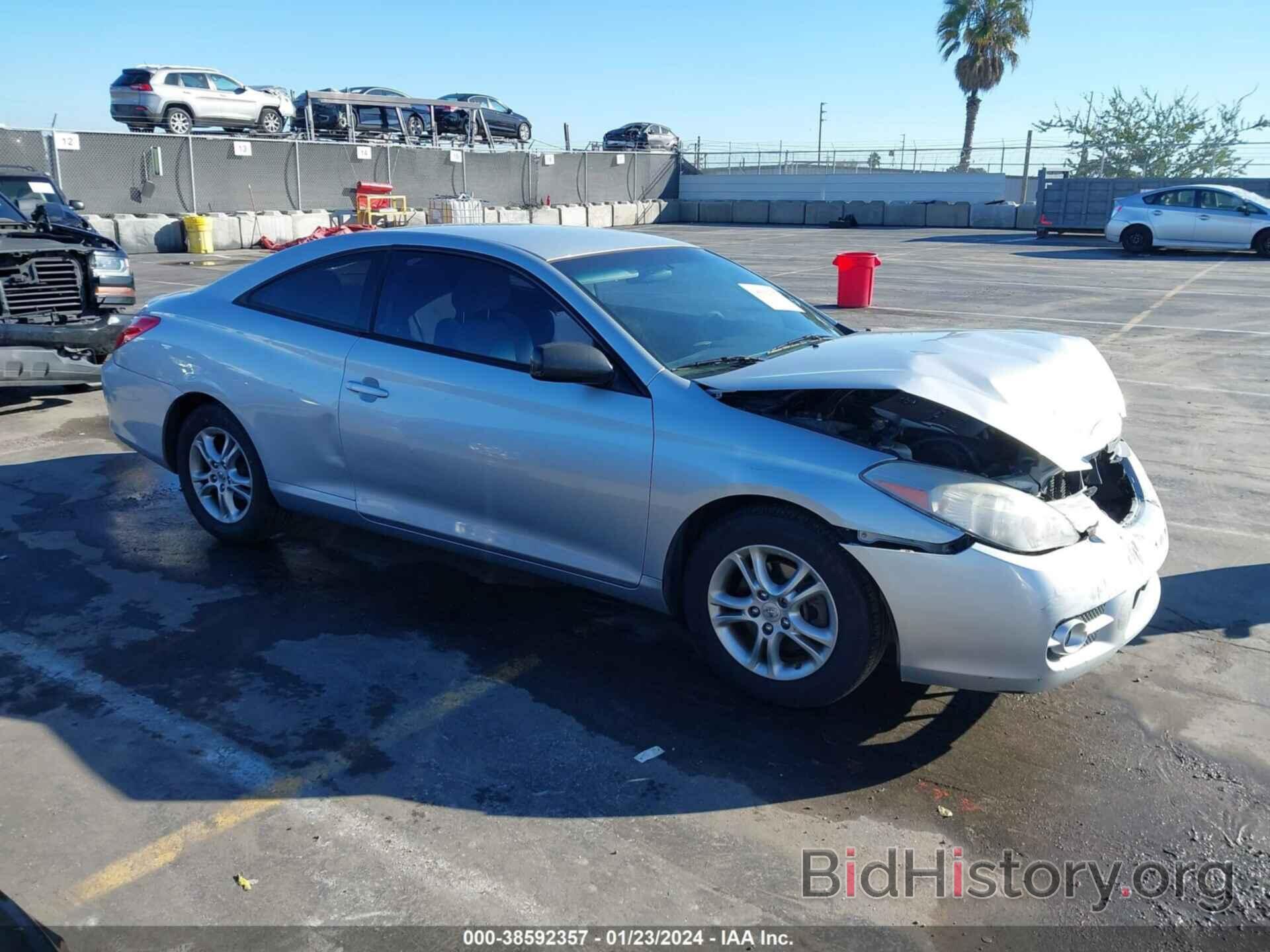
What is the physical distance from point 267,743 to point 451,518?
1.26m

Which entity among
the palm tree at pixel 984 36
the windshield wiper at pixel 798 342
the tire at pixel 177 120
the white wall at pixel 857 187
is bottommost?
the windshield wiper at pixel 798 342

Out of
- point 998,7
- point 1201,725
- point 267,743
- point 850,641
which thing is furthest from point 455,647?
point 998,7

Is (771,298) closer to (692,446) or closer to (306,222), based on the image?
(692,446)

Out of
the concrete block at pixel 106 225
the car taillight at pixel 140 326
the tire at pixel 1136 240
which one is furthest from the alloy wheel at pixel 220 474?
the tire at pixel 1136 240

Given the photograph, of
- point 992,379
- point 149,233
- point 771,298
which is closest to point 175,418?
point 771,298

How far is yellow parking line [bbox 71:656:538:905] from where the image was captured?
2.96 meters

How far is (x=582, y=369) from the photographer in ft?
13.1

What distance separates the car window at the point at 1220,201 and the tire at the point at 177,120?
2443 centimetres

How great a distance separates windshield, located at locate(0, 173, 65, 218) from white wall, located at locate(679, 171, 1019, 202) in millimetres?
35236

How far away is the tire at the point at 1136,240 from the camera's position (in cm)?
2467

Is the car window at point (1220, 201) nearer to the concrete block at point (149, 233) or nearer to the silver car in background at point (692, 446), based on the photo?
the silver car in background at point (692, 446)

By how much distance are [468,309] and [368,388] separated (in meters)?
0.58

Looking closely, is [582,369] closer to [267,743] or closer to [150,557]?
[267,743]

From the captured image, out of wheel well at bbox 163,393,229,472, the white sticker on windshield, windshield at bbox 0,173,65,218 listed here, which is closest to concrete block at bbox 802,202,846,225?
windshield at bbox 0,173,65,218
